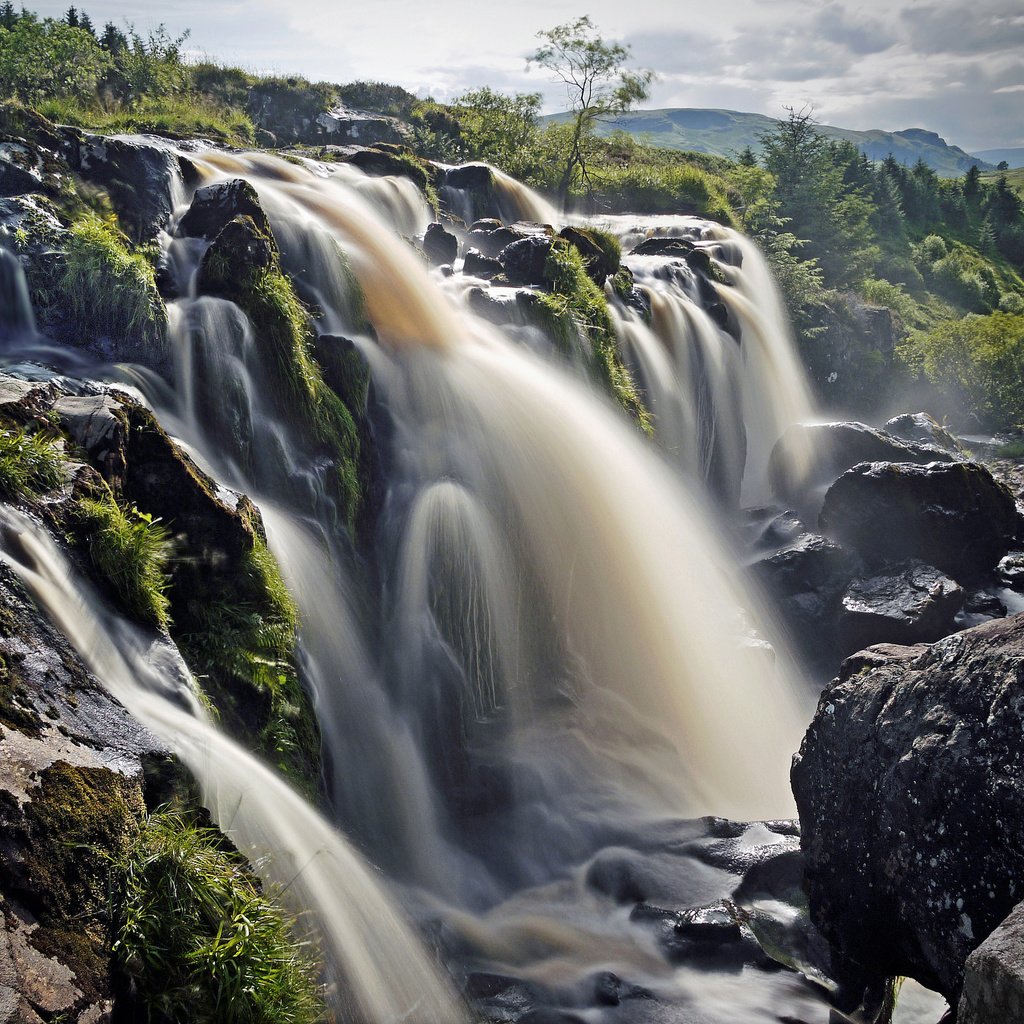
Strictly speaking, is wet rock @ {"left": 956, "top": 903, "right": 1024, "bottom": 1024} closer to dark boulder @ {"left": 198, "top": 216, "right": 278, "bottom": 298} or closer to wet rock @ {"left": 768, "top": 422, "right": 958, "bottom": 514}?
dark boulder @ {"left": 198, "top": 216, "right": 278, "bottom": 298}

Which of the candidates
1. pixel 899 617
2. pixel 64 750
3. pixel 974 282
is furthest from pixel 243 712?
pixel 974 282

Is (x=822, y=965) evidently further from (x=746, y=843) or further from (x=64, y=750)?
(x=64, y=750)

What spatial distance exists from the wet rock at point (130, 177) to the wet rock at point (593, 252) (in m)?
8.78

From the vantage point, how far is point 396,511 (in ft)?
36.1

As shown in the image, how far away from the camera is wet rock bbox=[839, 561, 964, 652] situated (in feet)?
44.5

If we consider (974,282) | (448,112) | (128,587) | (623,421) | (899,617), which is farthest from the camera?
(974,282)

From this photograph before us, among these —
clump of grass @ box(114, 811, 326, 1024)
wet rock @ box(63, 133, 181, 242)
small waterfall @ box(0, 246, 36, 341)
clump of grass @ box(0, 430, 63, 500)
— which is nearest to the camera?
clump of grass @ box(114, 811, 326, 1024)

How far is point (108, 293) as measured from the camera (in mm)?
9844

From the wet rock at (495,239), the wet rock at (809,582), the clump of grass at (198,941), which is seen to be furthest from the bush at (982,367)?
the clump of grass at (198,941)

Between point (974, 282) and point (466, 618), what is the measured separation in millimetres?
65101

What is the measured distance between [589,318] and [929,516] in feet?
24.4

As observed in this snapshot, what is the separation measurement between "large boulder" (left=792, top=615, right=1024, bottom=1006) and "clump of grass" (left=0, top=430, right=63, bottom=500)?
673cm

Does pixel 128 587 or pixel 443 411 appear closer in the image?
pixel 128 587

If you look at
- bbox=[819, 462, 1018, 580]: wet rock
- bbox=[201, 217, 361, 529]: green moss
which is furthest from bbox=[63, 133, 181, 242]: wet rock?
bbox=[819, 462, 1018, 580]: wet rock
